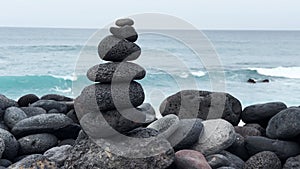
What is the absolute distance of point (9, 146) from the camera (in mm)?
6516

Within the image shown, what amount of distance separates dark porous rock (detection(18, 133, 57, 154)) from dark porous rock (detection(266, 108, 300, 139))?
337 cm

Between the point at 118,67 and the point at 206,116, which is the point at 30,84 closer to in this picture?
the point at 206,116

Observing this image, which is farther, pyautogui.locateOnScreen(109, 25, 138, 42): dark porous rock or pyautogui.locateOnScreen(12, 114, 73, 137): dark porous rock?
pyautogui.locateOnScreen(12, 114, 73, 137): dark porous rock

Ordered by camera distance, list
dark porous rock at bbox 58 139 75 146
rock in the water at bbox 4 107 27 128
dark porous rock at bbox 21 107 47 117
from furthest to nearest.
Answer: dark porous rock at bbox 21 107 47 117, rock in the water at bbox 4 107 27 128, dark porous rock at bbox 58 139 75 146

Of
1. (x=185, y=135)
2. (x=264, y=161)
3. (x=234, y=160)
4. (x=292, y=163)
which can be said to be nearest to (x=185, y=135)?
(x=185, y=135)

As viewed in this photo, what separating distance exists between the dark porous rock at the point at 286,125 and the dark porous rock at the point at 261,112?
745 mm

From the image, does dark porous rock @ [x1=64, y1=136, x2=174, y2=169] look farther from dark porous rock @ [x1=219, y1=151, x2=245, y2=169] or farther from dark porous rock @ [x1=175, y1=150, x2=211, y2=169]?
dark porous rock @ [x1=219, y1=151, x2=245, y2=169]

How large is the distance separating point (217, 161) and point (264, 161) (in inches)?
27.7

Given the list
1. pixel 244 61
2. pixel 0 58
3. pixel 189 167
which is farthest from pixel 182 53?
pixel 189 167

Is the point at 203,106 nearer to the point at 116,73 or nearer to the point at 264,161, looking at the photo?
the point at 264,161

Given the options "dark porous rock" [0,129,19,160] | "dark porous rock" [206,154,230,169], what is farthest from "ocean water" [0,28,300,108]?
"dark porous rock" [206,154,230,169]

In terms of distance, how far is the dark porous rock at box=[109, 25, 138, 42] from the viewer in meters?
5.42

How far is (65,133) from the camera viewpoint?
23.6 feet

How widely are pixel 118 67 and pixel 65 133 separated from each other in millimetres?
2260
